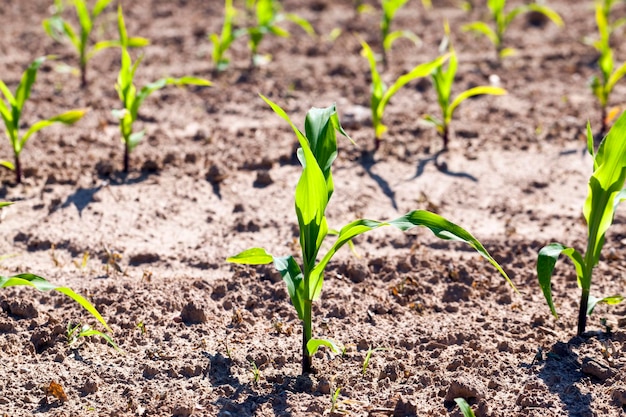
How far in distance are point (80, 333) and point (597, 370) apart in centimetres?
193

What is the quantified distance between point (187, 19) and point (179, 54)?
83 centimetres

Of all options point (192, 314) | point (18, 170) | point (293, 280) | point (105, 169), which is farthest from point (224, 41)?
point (293, 280)

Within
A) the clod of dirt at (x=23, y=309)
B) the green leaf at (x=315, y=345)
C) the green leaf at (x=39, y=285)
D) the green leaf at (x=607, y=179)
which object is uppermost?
the green leaf at (x=607, y=179)

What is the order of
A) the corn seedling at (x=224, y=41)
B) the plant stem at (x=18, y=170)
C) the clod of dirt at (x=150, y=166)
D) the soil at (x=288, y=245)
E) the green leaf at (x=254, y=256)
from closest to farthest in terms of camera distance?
the green leaf at (x=254, y=256) < the soil at (x=288, y=245) < the plant stem at (x=18, y=170) < the clod of dirt at (x=150, y=166) < the corn seedling at (x=224, y=41)

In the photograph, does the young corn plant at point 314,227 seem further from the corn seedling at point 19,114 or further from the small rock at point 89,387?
the corn seedling at point 19,114

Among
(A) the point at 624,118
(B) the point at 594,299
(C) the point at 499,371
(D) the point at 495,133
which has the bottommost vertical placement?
(C) the point at 499,371

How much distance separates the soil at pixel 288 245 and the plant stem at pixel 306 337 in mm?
40

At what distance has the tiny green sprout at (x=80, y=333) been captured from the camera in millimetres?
3063

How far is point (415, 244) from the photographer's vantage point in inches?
154

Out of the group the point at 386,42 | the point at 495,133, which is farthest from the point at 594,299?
the point at 386,42

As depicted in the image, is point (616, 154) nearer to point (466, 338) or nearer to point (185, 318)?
point (466, 338)

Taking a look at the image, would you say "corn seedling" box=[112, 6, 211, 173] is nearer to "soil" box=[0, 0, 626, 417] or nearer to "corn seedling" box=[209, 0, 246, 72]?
"soil" box=[0, 0, 626, 417]

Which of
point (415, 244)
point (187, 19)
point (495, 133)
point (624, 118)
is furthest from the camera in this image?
point (187, 19)

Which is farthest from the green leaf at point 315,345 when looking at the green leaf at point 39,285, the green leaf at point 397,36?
the green leaf at point 397,36
